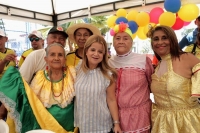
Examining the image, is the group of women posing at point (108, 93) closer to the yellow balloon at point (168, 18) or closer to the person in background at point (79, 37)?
the person in background at point (79, 37)

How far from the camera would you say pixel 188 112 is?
1.76 m

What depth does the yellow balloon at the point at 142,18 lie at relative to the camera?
3.76 m

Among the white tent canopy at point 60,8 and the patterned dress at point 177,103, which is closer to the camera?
the patterned dress at point 177,103

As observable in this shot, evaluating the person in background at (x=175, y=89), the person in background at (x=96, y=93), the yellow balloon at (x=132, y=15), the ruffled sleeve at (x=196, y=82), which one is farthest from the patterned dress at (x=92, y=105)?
the yellow balloon at (x=132, y=15)

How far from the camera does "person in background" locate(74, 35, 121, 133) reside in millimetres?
1771

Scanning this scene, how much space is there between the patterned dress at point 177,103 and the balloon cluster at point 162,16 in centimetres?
115

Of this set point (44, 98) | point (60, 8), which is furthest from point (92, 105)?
point (60, 8)

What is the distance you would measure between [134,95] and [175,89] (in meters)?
0.40

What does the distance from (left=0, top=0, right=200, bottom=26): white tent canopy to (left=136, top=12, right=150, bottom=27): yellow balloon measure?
0.24 metres

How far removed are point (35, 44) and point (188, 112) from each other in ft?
9.05

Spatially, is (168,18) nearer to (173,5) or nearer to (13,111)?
(173,5)

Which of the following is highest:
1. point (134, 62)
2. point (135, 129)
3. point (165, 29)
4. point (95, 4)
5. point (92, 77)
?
point (95, 4)

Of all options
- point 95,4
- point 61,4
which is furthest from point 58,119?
point 61,4

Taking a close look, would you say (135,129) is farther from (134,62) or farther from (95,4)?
(95,4)
